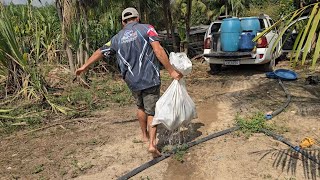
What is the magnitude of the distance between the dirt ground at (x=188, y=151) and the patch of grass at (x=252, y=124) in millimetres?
143

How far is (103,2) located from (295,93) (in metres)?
6.13

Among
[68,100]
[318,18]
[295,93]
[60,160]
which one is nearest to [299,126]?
[295,93]

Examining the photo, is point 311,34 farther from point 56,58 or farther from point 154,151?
point 56,58

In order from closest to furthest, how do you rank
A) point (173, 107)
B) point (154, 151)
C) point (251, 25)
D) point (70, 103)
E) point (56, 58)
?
point (154, 151), point (173, 107), point (70, 103), point (56, 58), point (251, 25)

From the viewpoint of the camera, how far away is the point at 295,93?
625cm

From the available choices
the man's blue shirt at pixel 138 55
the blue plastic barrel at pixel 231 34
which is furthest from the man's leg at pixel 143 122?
the blue plastic barrel at pixel 231 34

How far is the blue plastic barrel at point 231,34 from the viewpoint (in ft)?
26.6

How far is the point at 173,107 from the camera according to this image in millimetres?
3732

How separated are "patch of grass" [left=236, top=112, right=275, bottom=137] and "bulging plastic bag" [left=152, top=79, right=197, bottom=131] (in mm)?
945

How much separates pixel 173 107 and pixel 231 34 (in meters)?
4.90

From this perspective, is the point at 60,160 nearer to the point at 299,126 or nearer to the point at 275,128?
the point at 275,128

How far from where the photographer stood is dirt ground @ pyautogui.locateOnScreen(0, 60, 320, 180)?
3443mm

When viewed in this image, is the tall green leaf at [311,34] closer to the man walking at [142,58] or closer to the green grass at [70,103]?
the man walking at [142,58]

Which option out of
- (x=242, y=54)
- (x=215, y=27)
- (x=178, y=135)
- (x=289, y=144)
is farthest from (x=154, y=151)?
(x=215, y=27)
